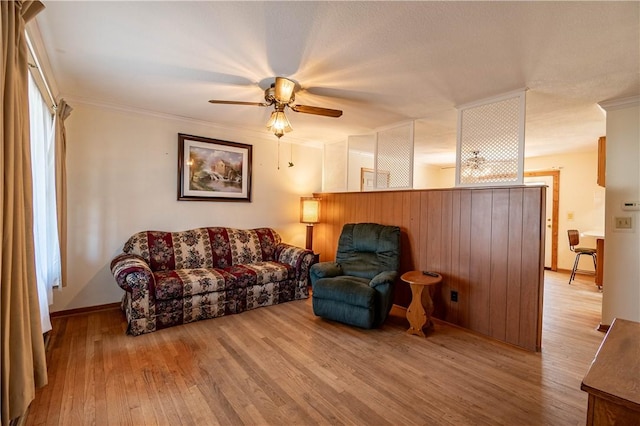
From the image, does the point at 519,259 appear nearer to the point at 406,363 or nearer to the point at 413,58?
the point at 406,363

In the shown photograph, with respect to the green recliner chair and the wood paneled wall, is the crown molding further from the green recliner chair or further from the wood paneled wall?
the green recliner chair

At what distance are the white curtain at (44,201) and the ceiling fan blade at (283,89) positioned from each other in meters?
1.72

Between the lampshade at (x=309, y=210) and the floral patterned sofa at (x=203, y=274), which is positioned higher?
the lampshade at (x=309, y=210)

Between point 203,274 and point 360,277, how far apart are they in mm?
1803

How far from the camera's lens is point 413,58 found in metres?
2.20

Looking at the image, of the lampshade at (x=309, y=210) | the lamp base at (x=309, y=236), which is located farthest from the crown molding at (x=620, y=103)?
the lamp base at (x=309, y=236)

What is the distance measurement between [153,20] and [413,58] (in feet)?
5.72

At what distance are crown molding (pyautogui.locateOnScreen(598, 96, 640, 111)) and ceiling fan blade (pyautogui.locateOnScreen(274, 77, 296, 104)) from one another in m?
3.09

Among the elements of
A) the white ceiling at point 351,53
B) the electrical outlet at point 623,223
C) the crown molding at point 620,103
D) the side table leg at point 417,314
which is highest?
the white ceiling at point 351,53

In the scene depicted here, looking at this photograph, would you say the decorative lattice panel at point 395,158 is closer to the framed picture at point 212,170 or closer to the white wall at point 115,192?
the framed picture at point 212,170

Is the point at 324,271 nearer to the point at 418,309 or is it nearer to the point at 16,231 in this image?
the point at 418,309

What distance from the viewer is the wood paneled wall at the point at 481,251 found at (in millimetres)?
2705

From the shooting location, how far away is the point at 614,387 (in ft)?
3.15

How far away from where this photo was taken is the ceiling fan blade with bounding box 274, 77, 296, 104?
2.49 metres
